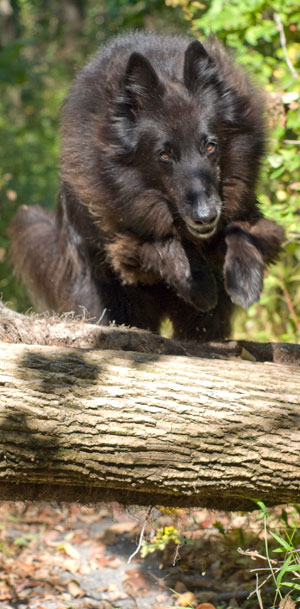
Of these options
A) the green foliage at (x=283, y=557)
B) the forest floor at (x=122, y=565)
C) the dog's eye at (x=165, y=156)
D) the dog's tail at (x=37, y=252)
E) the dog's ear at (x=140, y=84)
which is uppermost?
the dog's ear at (x=140, y=84)

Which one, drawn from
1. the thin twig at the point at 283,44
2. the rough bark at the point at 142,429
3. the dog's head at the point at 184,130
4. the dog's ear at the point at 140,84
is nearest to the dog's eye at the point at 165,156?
the dog's head at the point at 184,130

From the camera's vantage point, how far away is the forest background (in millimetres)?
5699

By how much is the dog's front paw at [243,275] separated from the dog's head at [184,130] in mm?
212

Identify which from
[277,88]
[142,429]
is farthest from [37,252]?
[142,429]

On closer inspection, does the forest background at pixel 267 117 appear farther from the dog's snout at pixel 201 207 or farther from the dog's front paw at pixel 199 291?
the dog's snout at pixel 201 207

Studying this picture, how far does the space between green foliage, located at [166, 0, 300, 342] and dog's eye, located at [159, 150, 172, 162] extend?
1060mm

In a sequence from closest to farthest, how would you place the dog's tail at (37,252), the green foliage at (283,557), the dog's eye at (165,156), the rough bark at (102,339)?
the green foliage at (283,557) < the rough bark at (102,339) < the dog's eye at (165,156) < the dog's tail at (37,252)

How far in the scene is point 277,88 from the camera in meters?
5.83

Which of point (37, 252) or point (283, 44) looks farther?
point (283, 44)

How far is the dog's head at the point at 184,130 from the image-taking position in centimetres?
420

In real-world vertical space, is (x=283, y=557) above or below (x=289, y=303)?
below

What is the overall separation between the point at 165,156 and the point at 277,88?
198 centimetres

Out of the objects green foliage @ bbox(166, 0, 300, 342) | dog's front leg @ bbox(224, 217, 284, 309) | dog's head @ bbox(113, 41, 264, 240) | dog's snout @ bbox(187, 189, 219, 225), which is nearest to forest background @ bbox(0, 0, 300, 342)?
green foliage @ bbox(166, 0, 300, 342)

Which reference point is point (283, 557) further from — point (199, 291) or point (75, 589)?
point (199, 291)
